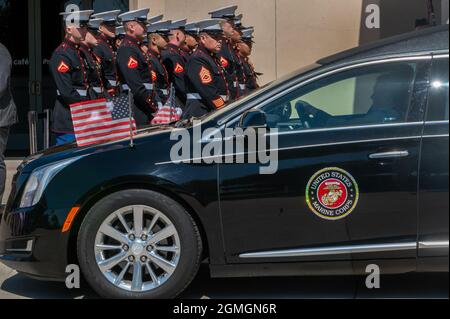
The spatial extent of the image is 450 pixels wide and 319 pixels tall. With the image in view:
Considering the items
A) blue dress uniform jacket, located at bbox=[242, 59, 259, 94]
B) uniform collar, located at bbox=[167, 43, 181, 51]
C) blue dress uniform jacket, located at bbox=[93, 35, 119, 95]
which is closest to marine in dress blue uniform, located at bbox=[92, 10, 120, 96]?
blue dress uniform jacket, located at bbox=[93, 35, 119, 95]

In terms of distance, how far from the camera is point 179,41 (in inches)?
333

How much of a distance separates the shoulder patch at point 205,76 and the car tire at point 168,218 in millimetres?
2991

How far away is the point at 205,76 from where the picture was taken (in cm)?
750

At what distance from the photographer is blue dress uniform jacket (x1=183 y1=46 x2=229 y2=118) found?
7457mm

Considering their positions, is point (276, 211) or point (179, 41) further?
point (179, 41)

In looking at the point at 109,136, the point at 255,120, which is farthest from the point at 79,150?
the point at 255,120

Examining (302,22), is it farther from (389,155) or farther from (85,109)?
(389,155)

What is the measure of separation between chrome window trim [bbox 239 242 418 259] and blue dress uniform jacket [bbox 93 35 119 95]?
148 inches

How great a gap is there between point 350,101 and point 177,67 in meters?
3.80

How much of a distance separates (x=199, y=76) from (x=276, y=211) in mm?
3245

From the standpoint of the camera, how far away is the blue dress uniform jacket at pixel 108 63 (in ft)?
25.5

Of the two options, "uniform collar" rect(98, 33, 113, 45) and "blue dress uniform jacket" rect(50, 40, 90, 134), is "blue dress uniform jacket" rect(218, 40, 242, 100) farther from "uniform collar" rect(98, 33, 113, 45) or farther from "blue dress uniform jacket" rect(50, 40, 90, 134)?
"blue dress uniform jacket" rect(50, 40, 90, 134)
